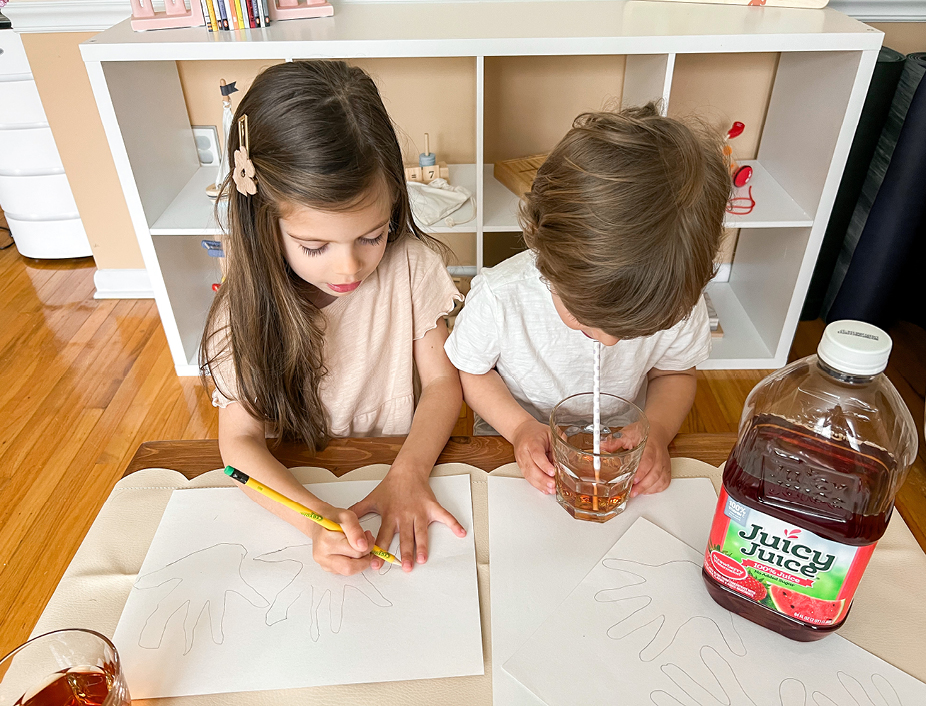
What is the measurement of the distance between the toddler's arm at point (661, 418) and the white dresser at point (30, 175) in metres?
2.11

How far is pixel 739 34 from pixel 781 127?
1.70 ft

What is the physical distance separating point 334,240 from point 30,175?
2.01m

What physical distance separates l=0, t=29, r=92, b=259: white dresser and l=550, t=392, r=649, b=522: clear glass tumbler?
7.13 ft

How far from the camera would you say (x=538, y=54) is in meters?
1.46

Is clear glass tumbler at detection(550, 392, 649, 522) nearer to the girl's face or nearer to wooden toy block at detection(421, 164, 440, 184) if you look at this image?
the girl's face

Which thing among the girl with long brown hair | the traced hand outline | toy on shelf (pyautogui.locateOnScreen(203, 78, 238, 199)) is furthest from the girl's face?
toy on shelf (pyautogui.locateOnScreen(203, 78, 238, 199))

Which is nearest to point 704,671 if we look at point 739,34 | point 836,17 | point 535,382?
point 535,382

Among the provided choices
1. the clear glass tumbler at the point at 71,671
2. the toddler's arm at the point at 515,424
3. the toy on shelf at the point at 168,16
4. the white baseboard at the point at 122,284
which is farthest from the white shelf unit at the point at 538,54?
the clear glass tumbler at the point at 71,671

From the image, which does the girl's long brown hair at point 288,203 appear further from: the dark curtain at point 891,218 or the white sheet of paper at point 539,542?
the dark curtain at point 891,218

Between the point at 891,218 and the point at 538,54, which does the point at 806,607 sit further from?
the point at 891,218

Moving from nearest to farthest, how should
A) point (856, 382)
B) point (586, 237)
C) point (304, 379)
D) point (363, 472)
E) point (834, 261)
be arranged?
point (856, 382), point (586, 237), point (363, 472), point (304, 379), point (834, 261)

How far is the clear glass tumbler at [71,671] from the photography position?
1.62 feet

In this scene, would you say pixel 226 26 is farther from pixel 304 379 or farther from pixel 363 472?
pixel 363 472

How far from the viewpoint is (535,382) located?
0.97 m
